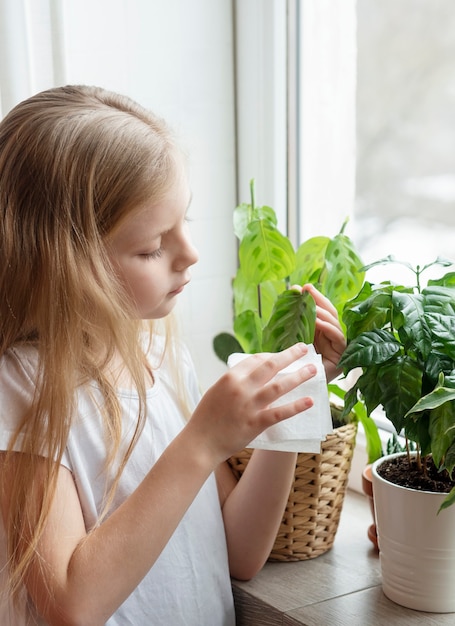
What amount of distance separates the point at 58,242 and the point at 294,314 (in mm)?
316

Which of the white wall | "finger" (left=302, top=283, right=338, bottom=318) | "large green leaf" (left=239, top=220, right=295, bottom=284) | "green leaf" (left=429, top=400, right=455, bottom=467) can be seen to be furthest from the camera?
the white wall

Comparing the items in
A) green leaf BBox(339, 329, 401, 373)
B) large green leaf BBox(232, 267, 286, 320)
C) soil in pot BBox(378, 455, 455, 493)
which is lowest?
soil in pot BBox(378, 455, 455, 493)

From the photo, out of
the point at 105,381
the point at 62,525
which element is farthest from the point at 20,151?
the point at 62,525

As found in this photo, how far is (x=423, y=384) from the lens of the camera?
3.27ft

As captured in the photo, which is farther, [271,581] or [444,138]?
[444,138]

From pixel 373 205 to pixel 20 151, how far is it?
71 cm

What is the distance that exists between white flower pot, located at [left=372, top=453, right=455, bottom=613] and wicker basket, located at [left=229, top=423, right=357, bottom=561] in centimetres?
12

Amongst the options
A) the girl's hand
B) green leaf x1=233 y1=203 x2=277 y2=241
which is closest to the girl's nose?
the girl's hand

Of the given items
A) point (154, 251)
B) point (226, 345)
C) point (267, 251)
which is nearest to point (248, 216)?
point (267, 251)

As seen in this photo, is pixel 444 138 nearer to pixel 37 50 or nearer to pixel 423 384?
pixel 423 384

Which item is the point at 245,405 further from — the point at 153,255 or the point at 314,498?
the point at 314,498

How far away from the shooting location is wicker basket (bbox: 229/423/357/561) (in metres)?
1.20

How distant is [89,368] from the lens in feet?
3.51

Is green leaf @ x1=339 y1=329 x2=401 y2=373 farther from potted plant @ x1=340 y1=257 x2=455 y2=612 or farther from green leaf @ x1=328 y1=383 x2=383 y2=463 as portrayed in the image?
green leaf @ x1=328 y1=383 x2=383 y2=463
